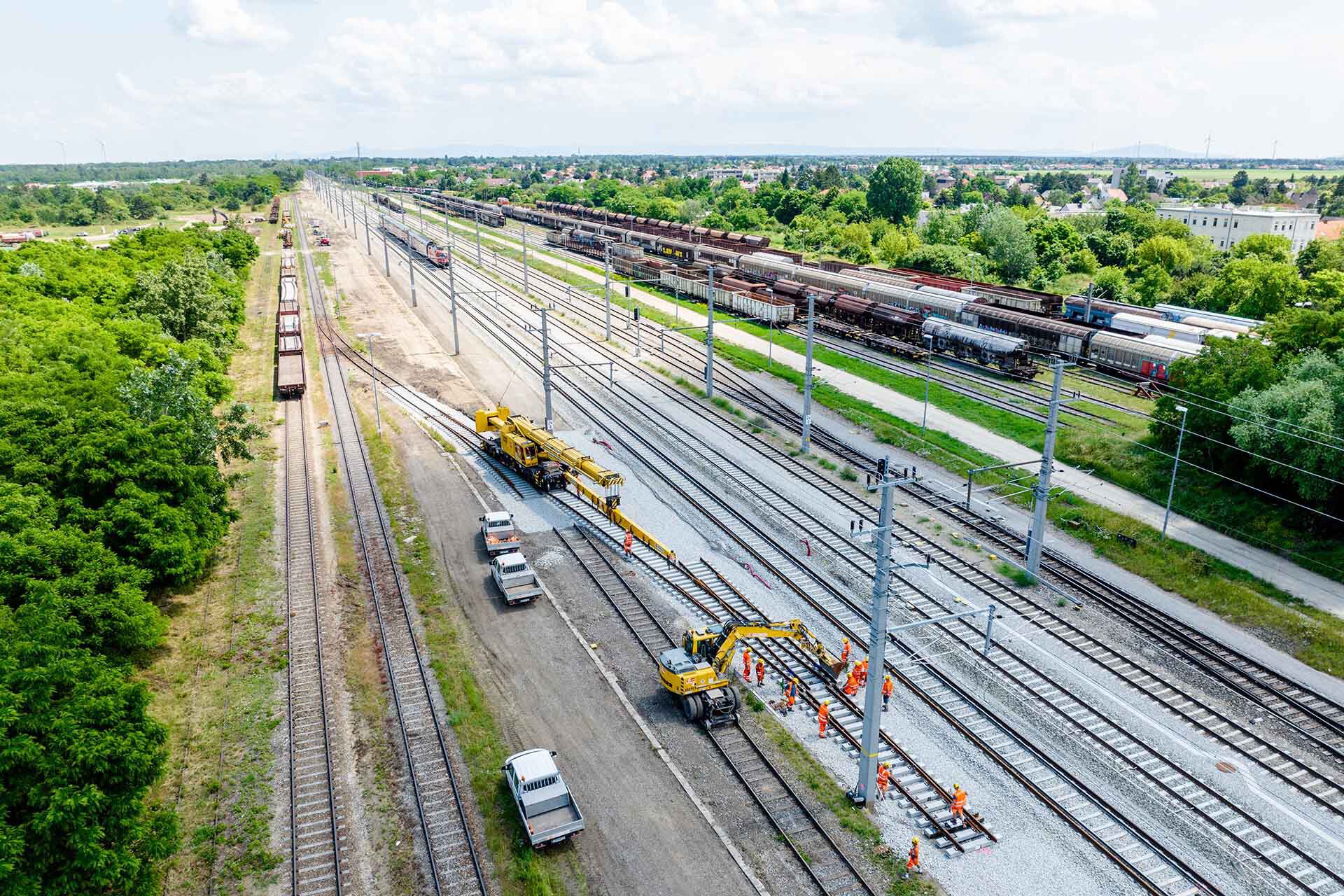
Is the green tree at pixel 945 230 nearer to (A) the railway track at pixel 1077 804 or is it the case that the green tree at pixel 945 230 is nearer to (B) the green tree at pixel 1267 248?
(B) the green tree at pixel 1267 248

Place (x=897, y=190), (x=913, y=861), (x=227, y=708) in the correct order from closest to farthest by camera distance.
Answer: (x=913, y=861) → (x=227, y=708) → (x=897, y=190)

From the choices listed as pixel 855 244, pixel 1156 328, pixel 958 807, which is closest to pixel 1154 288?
pixel 1156 328

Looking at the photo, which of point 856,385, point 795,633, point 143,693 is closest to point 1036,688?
point 795,633

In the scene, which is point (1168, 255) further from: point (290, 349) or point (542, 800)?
point (542, 800)

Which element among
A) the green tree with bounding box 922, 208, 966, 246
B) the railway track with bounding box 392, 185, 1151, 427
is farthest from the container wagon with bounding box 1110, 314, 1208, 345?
the green tree with bounding box 922, 208, 966, 246

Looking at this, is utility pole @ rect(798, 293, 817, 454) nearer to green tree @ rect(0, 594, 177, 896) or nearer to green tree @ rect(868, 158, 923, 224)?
green tree @ rect(0, 594, 177, 896)

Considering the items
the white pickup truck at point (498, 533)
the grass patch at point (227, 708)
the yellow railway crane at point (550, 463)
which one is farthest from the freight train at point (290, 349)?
the white pickup truck at point (498, 533)

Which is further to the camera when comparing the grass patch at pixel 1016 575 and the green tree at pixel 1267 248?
the green tree at pixel 1267 248
